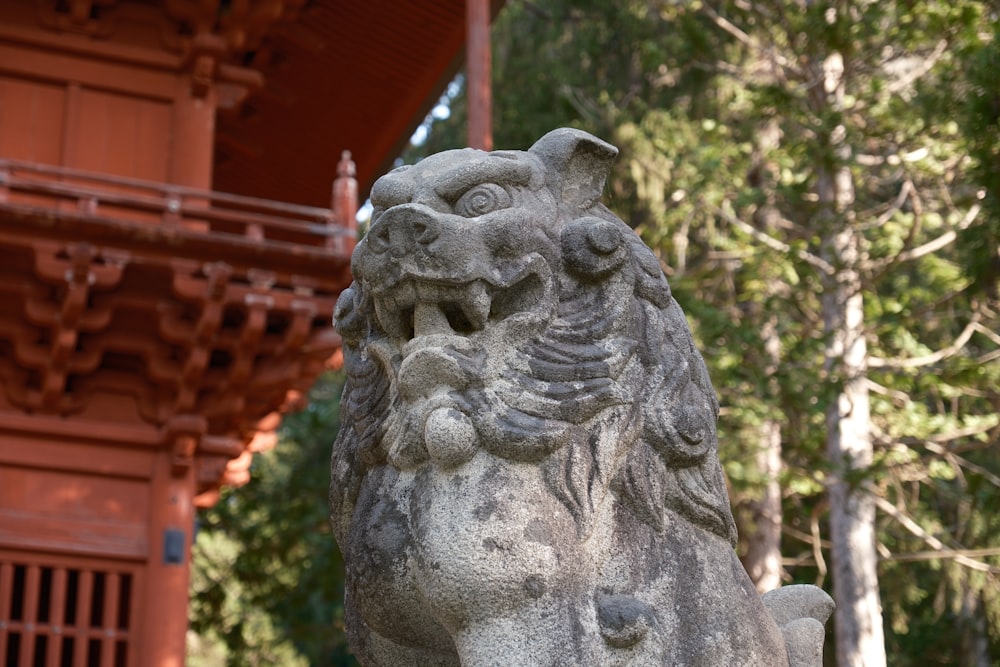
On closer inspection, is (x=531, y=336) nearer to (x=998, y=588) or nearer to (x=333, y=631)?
(x=998, y=588)

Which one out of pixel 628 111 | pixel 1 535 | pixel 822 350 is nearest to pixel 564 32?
pixel 628 111

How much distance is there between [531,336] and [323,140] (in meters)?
8.50

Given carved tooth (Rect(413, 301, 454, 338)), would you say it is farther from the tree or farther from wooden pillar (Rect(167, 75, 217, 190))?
wooden pillar (Rect(167, 75, 217, 190))

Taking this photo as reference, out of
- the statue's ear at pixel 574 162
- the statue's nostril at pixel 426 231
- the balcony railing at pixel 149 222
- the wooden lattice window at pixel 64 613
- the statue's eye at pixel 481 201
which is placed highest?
the balcony railing at pixel 149 222

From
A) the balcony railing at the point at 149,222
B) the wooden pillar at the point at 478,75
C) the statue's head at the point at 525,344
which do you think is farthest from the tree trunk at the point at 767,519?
the statue's head at the point at 525,344

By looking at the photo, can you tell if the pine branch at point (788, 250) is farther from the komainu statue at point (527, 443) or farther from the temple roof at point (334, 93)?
the komainu statue at point (527, 443)

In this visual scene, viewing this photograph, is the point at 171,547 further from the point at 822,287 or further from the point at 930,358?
the point at 930,358

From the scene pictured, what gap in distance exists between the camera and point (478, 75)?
7.68 m

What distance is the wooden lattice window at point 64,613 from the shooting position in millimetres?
7469

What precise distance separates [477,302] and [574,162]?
439 mm

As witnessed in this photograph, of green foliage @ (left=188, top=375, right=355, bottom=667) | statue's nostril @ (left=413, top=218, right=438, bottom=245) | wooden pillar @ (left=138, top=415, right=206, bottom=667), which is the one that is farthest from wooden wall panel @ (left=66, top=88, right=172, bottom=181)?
statue's nostril @ (left=413, top=218, right=438, bottom=245)

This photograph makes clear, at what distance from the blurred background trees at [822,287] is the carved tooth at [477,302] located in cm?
515

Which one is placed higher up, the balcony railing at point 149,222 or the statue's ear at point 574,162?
the balcony railing at point 149,222

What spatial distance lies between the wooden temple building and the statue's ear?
14.9 feet
